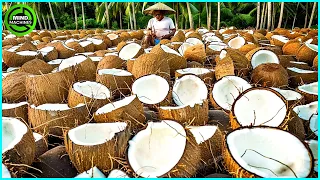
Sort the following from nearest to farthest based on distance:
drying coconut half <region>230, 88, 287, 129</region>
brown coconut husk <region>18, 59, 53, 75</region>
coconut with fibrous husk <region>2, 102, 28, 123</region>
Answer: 1. drying coconut half <region>230, 88, 287, 129</region>
2. coconut with fibrous husk <region>2, 102, 28, 123</region>
3. brown coconut husk <region>18, 59, 53, 75</region>

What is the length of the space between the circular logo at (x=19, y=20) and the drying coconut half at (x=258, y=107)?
58.5 inches

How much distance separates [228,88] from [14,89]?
1381mm

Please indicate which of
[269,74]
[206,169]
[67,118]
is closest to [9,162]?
[67,118]

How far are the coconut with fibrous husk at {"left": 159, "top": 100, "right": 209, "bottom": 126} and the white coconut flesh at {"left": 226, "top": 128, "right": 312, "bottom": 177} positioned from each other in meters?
0.36

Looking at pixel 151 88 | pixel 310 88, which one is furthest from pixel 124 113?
pixel 310 88

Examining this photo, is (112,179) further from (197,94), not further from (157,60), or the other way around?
(157,60)

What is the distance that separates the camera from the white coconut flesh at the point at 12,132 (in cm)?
150

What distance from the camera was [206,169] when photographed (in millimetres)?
1505

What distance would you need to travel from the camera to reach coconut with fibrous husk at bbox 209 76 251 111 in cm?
209

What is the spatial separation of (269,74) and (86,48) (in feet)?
7.60

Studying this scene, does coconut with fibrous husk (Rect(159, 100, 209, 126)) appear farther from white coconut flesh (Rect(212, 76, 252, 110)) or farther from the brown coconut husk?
the brown coconut husk

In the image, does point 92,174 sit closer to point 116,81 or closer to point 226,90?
point 116,81

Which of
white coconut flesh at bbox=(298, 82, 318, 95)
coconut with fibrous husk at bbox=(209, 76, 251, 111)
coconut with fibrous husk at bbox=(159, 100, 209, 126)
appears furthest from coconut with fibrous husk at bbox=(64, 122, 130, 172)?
white coconut flesh at bbox=(298, 82, 318, 95)

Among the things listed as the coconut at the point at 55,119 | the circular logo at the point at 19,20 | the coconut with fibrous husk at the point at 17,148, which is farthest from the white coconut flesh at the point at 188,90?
the circular logo at the point at 19,20
